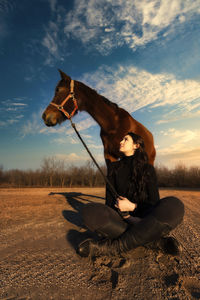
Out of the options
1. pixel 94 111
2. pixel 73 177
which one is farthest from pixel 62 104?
pixel 73 177

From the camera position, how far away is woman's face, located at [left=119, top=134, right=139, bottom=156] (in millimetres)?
2201

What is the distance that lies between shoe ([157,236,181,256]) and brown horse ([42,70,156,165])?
2.02 m

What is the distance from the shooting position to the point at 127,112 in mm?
3988

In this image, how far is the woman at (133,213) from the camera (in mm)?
1675

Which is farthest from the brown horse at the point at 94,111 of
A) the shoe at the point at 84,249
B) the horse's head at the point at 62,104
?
the shoe at the point at 84,249

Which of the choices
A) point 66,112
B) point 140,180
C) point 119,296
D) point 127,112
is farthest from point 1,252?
point 127,112

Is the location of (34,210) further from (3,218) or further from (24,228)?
(24,228)

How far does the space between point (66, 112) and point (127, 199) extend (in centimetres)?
241

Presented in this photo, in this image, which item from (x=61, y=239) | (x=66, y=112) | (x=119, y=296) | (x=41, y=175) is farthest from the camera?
(x=41, y=175)

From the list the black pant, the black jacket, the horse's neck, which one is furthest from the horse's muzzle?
the black pant

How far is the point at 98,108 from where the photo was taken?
12.8ft

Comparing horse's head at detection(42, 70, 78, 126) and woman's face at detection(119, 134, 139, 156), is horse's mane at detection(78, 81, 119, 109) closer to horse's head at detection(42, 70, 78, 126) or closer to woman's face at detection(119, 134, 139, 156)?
horse's head at detection(42, 70, 78, 126)

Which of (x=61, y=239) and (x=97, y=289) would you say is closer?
(x=97, y=289)

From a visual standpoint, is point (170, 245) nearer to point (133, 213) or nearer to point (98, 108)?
point (133, 213)
